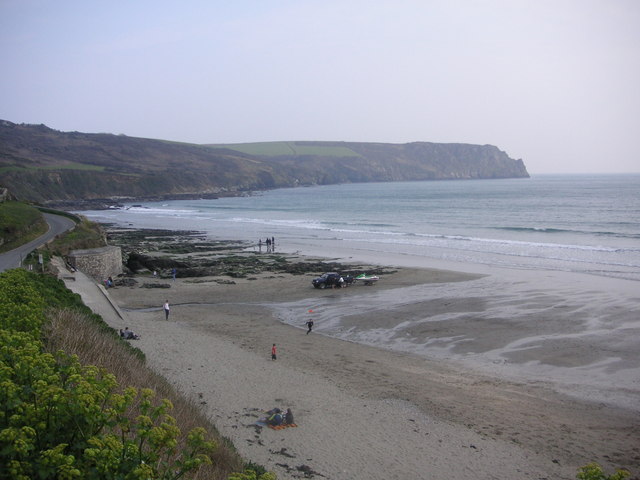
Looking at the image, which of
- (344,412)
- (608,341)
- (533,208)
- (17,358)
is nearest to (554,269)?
(608,341)

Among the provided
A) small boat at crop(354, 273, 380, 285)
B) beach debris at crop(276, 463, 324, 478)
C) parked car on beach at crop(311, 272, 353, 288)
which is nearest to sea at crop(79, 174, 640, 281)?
small boat at crop(354, 273, 380, 285)

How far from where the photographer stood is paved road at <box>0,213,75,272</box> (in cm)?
2628

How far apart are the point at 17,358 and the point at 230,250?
44868mm

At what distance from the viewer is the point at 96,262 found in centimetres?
3391

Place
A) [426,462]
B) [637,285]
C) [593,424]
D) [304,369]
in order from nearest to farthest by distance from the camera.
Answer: [426,462], [593,424], [304,369], [637,285]

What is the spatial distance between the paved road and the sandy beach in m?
5.48

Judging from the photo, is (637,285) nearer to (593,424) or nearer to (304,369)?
(593,424)

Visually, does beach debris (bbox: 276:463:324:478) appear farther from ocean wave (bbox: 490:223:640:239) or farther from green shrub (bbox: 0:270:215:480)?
ocean wave (bbox: 490:223:640:239)

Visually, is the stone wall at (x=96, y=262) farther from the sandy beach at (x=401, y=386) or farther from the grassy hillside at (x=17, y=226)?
the sandy beach at (x=401, y=386)

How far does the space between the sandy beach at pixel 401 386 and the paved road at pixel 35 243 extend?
18.0 feet

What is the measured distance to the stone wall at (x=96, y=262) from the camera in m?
32.7

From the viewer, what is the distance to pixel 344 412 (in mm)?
14500

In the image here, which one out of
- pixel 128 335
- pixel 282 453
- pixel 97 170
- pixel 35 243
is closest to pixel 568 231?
pixel 35 243

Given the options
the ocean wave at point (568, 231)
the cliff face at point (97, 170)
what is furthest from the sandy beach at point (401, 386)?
the cliff face at point (97, 170)
